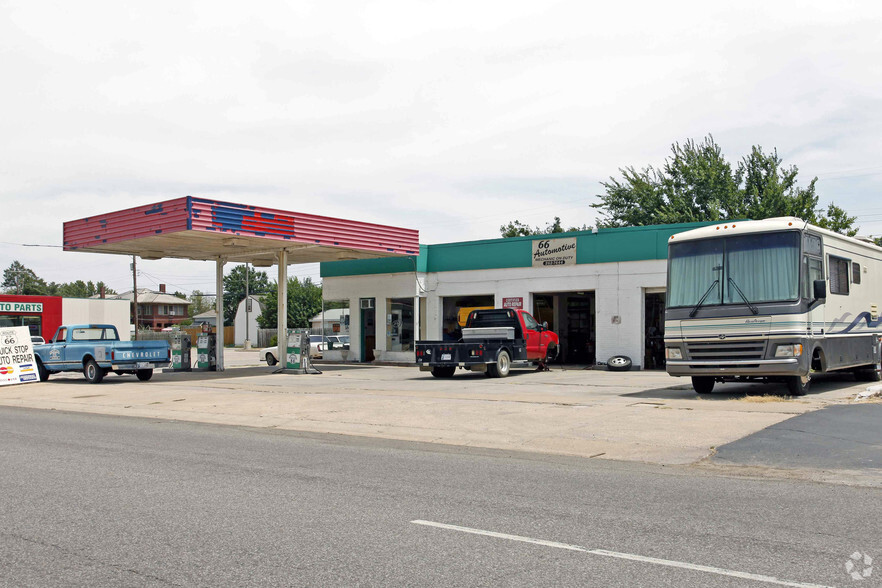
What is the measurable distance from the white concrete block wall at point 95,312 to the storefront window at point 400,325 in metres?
25.3

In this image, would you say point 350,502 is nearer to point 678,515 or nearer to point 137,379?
point 678,515

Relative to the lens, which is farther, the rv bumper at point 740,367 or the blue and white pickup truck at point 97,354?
the blue and white pickup truck at point 97,354

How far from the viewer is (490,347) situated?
23703 millimetres

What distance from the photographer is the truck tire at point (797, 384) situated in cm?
1559

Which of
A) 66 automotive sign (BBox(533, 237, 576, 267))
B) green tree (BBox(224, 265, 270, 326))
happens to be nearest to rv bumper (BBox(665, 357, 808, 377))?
66 automotive sign (BBox(533, 237, 576, 267))

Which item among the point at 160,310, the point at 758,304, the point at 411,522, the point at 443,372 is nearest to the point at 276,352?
the point at 443,372

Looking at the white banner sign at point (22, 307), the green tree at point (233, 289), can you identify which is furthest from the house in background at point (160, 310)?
the white banner sign at point (22, 307)

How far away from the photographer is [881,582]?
4.94 meters

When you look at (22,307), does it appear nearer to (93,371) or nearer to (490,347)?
(93,371)

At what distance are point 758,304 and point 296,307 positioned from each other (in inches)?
3265

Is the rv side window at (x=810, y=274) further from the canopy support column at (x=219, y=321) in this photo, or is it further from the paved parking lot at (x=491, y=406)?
the canopy support column at (x=219, y=321)

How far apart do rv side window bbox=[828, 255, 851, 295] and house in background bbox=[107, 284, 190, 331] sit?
106684mm

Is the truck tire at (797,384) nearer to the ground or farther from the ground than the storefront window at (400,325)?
nearer to the ground

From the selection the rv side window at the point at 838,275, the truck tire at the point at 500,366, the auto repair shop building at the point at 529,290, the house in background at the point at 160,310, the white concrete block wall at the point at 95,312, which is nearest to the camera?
the rv side window at the point at 838,275
